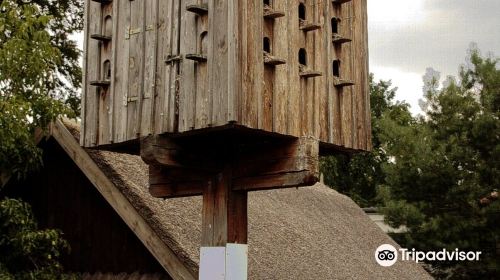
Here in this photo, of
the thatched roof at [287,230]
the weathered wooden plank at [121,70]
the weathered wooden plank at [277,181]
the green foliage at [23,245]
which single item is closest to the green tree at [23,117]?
the green foliage at [23,245]

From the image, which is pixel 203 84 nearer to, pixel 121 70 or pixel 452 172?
pixel 121 70

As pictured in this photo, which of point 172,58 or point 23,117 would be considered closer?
point 172,58

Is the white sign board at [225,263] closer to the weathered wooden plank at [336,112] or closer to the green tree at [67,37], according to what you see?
the weathered wooden plank at [336,112]

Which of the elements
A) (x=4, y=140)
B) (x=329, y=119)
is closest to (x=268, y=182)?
(x=329, y=119)

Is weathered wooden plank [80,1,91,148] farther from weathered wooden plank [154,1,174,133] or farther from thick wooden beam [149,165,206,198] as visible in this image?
weathered wooden plank [154,1,174,133]

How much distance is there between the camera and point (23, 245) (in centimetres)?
825

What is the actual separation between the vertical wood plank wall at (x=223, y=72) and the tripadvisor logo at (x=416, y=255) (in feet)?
22.4

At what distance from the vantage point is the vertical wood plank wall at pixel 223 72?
6.31 m

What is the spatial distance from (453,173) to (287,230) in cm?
666

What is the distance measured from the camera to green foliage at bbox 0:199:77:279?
8.22 metres

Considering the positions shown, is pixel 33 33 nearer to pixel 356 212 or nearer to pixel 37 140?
pixel 37 140

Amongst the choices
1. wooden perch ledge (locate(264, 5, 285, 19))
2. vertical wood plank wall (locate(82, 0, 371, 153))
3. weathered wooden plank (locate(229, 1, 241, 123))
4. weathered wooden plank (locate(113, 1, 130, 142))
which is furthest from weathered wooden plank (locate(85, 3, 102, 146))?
wooden perch ledge (locate(264, 5, 285, 19))

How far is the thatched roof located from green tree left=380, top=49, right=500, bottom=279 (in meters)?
1.55

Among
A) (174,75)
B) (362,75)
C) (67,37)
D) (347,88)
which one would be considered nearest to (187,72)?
(174,75)
